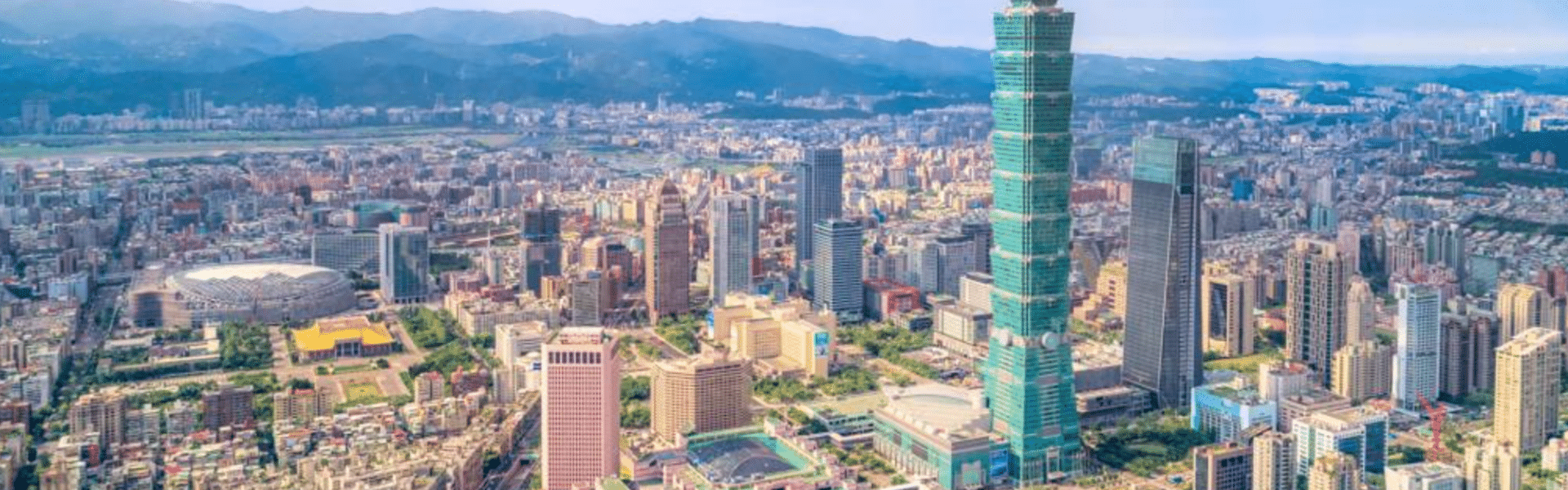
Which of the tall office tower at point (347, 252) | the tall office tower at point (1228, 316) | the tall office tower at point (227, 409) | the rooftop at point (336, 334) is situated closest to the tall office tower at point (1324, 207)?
the tall office tower at point (1228, 316)

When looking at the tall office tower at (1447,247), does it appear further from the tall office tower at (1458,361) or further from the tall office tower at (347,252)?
the tall office tower at (347,252)

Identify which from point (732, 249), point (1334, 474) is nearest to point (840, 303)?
point (732, 249)

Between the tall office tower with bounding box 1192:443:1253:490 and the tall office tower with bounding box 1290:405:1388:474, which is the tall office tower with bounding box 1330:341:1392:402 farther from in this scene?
the tall office tower with bounding box 1192:443:1253:490

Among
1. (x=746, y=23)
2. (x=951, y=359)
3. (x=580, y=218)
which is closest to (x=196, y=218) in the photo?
(x=580, y=218)

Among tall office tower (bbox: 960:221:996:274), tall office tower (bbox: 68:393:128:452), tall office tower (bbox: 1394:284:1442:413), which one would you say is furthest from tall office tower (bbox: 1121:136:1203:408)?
tall office tower (bbox: 68:393:128:452)

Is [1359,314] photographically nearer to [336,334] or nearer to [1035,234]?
[1035,234]

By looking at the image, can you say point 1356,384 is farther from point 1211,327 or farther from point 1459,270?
point 1459,270
